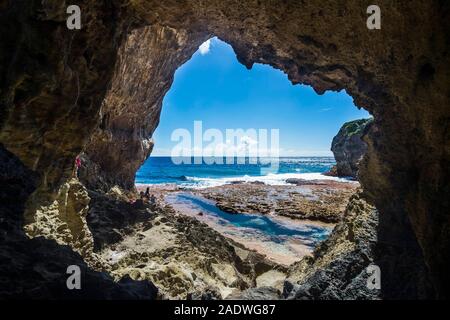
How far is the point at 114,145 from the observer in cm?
2055

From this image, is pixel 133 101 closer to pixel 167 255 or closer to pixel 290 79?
pixel 167 255

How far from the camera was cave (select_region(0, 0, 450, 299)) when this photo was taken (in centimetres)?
393

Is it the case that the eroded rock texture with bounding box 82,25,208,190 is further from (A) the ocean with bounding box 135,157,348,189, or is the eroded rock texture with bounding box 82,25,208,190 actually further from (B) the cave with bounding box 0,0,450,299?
(A) the ocean with bounding box 135,157,348,189

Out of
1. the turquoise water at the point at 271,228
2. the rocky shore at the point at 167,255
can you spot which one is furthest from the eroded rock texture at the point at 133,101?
the turquoise water at the point at 271,228

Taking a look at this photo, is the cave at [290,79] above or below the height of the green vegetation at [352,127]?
below

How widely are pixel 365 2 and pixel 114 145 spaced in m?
19.1

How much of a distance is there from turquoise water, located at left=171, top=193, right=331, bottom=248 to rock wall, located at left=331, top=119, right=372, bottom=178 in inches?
1507

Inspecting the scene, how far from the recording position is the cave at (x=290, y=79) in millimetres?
3930

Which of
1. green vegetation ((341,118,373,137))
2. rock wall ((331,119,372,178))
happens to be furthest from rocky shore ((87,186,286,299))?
green vegetation ((341,118,373,137))

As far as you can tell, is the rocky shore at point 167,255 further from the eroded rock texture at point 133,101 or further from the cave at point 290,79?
the eroded rock texture at point 133,101

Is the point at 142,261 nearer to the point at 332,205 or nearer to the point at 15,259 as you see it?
the point at 15,259

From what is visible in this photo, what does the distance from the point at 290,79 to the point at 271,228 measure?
49.8ft

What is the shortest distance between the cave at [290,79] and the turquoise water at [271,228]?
12.7 metres

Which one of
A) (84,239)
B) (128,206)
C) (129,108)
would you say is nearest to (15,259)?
(84,239)
